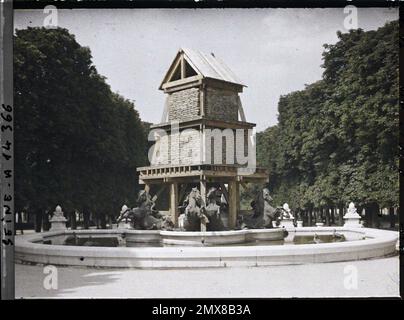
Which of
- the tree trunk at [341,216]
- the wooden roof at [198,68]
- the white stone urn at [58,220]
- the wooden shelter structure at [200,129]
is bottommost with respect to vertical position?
the tree trunk at [341,216]

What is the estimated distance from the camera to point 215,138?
2508 centimetres

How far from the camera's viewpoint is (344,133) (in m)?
35.9

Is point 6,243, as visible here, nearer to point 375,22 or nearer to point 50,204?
point 375,22

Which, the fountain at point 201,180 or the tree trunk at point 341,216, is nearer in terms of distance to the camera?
the fountain at point 201,180

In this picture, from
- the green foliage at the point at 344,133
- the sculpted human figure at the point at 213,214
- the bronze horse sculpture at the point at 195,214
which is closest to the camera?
the bronze horse sculpture at the point at 195,214

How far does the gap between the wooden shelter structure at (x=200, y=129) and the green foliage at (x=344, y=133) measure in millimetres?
8746

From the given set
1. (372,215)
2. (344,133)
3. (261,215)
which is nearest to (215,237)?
(261,215)

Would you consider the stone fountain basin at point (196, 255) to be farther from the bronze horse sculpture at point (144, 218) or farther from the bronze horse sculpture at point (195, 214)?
the bronze horse sculpture at point (144, 218)

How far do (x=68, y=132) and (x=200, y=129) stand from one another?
10.3 m

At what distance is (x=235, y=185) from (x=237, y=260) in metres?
9.66

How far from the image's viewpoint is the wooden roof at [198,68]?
2416cm

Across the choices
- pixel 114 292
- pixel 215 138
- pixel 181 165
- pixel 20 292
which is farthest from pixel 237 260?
pixel 215 138

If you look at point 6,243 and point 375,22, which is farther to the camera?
point 375,22

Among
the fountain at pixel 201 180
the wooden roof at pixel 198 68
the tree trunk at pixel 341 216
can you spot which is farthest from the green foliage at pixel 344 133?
the wooden roof at pixel 198 68
